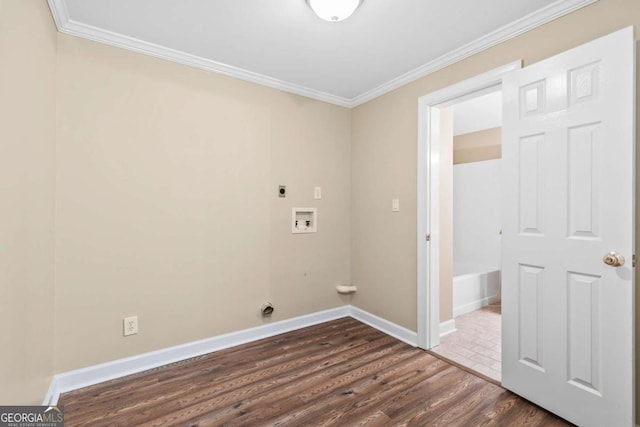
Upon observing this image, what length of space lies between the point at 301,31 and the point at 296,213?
1.55 metres

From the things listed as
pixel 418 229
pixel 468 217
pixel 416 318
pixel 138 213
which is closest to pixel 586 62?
pixel 418 229

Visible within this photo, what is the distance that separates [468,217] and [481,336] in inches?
87.0

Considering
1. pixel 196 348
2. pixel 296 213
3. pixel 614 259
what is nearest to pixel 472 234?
pixel 296 213

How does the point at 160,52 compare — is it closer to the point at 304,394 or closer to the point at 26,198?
the point at 26,198

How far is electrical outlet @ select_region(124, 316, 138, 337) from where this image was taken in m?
2.07

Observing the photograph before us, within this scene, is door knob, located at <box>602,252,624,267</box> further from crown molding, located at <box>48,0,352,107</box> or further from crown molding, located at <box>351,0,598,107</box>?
crown molding, located at <box>48,0,352,107</box>

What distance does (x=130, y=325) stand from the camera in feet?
6.86

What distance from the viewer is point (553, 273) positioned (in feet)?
5.46

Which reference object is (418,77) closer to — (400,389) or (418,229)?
(418,229)

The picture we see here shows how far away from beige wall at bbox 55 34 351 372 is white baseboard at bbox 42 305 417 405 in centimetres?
6

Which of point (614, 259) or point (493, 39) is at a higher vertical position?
point (493, 39)

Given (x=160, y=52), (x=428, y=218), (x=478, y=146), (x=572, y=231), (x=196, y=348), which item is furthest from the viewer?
(x=478, y=146)

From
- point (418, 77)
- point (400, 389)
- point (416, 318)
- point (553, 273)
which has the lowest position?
point (400, 389)

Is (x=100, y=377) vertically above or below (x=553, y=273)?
below
